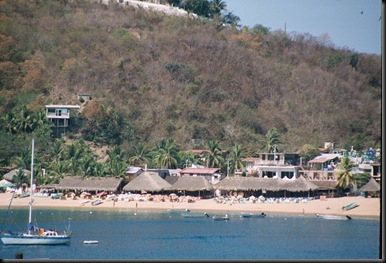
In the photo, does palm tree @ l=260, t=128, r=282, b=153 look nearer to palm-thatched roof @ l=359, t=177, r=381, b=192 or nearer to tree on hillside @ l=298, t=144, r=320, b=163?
tree on hillside @ l=298, t=144, r=320, b=163

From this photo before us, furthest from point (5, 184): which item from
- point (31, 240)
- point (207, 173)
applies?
point (31, 240)

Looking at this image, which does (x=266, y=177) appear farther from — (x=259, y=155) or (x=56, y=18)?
(x=56, y=18)

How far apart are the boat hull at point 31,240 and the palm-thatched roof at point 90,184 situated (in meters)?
20.9

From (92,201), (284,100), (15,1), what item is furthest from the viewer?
(15,1)

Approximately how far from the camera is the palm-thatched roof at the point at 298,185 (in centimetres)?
5922

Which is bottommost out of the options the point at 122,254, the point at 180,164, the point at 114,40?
the point at 122,254

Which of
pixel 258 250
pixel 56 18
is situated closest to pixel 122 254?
pixel 258 250

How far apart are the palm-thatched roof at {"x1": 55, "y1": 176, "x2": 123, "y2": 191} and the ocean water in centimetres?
470

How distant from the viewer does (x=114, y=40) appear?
306ft

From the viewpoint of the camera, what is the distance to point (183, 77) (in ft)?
291

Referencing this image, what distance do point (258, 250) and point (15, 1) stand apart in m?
65.8

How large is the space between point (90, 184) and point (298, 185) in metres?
15.4

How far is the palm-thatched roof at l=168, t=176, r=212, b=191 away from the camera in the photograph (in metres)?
61.4

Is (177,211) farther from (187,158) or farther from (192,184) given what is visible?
(187,158)
